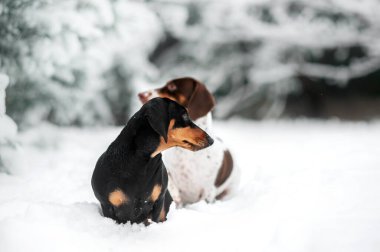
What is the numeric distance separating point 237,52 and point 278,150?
6.00 feet

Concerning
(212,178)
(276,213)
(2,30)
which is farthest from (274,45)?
(276,213)

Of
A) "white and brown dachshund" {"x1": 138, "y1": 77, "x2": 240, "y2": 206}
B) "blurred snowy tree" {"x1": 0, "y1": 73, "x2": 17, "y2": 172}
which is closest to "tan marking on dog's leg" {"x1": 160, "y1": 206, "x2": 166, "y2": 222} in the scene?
"white and brown dachshund" {"x1": 138, "y1": 77, "x2": 240, "y2": 206}

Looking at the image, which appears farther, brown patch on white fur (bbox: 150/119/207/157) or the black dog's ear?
brown patch on white fur (bbox: 150/119/207/157)

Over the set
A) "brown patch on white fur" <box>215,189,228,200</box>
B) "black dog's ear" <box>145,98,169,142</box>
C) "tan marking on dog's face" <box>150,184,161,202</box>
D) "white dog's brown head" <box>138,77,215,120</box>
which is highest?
"black dog's ear" <box>145,98,169,142</box>

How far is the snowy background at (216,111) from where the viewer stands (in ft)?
9.41

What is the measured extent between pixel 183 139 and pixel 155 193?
0.42 m

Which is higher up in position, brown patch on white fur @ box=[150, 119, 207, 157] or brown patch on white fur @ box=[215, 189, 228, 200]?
brown patch on white fur @ box=[150, 119, 207, 157]

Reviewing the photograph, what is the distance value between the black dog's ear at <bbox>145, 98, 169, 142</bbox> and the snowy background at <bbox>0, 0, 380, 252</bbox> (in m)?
0.69

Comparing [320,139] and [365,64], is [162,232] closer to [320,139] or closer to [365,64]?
[320,139]

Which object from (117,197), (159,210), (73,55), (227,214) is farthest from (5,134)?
(227,214)

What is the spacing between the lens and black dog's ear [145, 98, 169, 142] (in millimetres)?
2828

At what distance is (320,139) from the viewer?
23.7 feet

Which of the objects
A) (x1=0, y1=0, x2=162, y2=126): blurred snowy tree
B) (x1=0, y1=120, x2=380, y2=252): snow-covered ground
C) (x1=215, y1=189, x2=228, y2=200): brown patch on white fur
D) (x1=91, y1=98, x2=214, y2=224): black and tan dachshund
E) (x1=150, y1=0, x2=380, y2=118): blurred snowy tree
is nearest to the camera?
(x1=0, y1=120, x2=380, y2=252): snow-covered ground

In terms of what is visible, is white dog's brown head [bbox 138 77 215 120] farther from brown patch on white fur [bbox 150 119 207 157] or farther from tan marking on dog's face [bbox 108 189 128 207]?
tan marking on dog's face [bbox 108 189 128 207]
